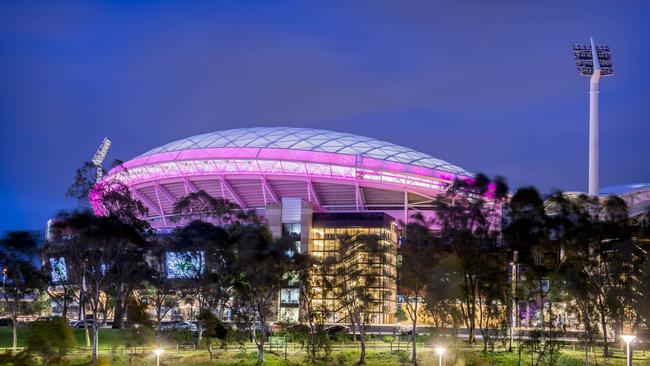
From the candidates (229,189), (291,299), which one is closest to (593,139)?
(291,299)

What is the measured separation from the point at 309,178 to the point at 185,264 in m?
44.3

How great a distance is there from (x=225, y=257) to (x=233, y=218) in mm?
13138

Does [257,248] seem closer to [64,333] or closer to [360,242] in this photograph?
[360,242]

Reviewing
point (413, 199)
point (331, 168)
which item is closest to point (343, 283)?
point (331, 168)

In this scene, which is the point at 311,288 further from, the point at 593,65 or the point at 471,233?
the point at 593,65

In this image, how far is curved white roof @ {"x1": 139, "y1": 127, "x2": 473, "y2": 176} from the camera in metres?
109

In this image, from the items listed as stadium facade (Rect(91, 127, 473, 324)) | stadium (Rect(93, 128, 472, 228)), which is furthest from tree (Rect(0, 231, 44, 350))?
stadium (Rect(93, 128, 472, 228))

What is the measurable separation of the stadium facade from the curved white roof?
0.15m

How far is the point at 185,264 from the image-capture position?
213ft

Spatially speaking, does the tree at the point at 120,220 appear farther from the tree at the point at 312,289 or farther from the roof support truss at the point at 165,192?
the roof support truss at the point at 165,192

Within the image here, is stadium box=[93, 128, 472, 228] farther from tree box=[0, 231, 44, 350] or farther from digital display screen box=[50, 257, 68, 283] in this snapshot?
tree box=[0, 231, 44, 350]

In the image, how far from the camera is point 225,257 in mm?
62375

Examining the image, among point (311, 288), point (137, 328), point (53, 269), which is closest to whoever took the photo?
point (311, 288)

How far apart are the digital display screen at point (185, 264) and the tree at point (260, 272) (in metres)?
5.05
